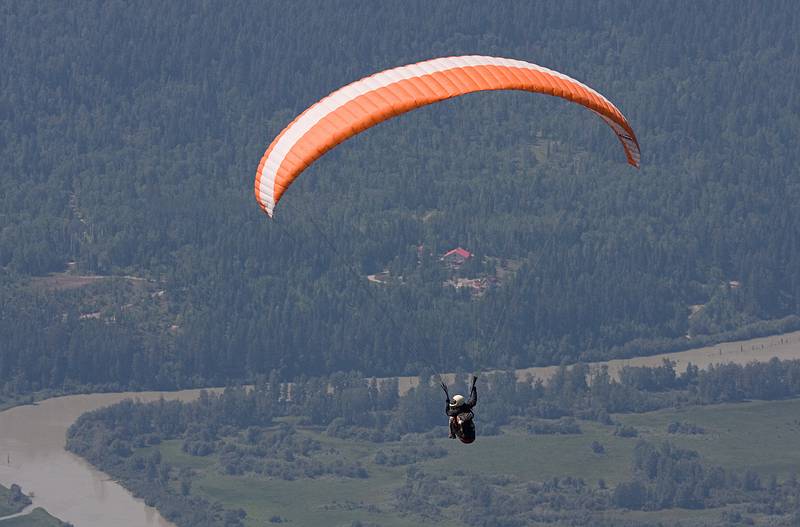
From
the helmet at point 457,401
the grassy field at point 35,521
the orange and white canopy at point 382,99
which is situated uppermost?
the orange and white canopy at point 382,99

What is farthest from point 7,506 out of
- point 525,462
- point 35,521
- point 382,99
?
point 382,99

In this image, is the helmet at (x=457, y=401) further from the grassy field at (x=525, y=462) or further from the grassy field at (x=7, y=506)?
the grassy field at (x=7, y=506)

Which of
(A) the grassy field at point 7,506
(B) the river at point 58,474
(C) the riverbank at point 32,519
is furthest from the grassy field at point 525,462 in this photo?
(A) the grassy field at point 7,506

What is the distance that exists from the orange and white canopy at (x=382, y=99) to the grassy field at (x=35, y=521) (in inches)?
3595

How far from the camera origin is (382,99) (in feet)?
250

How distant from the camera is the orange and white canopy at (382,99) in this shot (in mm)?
75688

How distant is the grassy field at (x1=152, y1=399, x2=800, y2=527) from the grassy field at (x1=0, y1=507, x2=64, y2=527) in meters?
8.81

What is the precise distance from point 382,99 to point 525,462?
4133 inches

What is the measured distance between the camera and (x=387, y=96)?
7619 centimetres

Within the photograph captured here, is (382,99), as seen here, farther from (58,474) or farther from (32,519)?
(58,474)

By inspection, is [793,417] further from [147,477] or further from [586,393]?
[147,477]

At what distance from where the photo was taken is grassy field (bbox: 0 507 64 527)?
547ft

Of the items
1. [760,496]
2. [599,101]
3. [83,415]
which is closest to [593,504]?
[760,496]

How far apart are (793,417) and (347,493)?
34.0 meters
